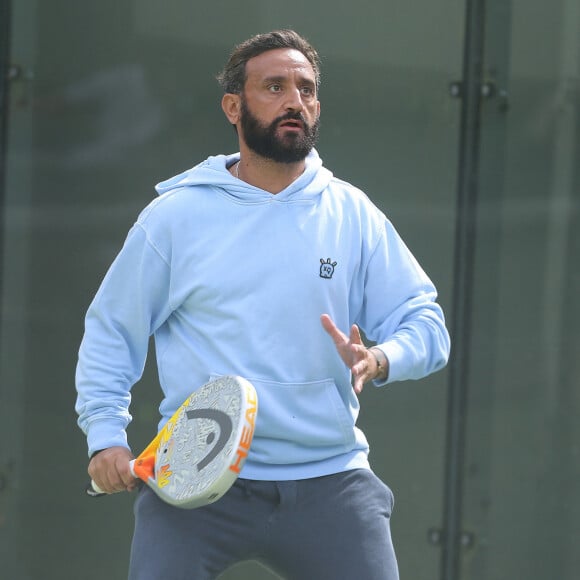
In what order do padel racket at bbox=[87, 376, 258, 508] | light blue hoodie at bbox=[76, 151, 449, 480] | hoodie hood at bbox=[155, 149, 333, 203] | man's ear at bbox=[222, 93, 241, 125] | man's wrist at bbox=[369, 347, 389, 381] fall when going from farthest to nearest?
1. man's ear at bbox=[222, 93, 241, 125]
2. hoodie hood at bbox=[155, 149, 333, 203]
3. light blue hoodie at bbox=[76, 151, 449, 480]
4. man's wrist at bbox=[369, 347, 389, 381]
5. padel racket at bbox=[87, 376, 258, 508]

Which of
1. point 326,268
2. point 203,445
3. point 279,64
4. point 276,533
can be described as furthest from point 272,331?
point 279,64

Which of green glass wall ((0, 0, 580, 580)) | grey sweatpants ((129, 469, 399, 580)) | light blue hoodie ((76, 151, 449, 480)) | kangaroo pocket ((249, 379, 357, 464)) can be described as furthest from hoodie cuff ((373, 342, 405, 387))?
green glass wall ((0, 0, 580, 580))

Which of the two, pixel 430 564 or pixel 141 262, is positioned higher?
pixel 141 262

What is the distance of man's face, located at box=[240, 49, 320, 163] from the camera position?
3.21 m

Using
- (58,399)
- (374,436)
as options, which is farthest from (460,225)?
(58,399)

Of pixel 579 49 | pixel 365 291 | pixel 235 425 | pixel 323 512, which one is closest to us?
pixel 235 425

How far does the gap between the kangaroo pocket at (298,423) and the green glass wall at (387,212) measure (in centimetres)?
203

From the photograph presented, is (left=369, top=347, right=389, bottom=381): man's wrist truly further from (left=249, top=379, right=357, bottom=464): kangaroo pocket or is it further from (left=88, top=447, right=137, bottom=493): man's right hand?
(left=88, top=447, right=137, bottom=493): man's right hand

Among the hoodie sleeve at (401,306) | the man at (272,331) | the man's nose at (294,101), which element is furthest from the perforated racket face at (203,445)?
the man's nose at (294,101)

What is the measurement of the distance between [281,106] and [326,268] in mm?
422

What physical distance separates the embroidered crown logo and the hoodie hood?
0.19 m

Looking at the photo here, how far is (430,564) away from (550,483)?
1.86 ft

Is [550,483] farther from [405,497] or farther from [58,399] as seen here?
[58,399]

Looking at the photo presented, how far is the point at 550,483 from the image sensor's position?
5035mm
